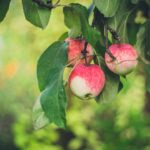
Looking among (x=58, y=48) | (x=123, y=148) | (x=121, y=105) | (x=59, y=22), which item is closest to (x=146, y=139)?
(x=123, y=148)

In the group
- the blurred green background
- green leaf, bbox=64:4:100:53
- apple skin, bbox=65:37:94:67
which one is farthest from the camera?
the blurred green background

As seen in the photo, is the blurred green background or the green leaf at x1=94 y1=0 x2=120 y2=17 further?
the blurred green background

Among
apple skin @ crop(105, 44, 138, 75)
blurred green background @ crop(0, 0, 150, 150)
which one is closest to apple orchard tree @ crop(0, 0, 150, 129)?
apple skin @ crop(105, 44, 138, 75)

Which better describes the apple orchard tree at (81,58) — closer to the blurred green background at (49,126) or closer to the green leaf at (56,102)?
the green leaf at (56,102)

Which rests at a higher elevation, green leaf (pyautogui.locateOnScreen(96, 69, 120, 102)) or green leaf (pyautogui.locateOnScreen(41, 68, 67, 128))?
green leaf (pyautogui.locateOnScreen(41, 68, 67, 128))

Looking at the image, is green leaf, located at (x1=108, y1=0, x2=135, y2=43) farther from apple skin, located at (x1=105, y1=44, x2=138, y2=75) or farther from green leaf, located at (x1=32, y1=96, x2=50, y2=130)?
green leaf, located at (x1=32, y1=96, x2=50, y2=130)

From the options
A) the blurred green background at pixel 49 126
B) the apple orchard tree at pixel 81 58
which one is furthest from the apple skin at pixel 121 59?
the blurred green background at pixel 49 126

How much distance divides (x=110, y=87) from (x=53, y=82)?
0.49 feet

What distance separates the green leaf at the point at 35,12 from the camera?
1460 mm

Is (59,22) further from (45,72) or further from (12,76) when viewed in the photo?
(45,72)

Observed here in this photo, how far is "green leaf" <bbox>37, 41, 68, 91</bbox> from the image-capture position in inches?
57.5

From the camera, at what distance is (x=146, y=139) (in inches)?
177

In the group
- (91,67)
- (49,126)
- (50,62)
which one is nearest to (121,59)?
(91,67)

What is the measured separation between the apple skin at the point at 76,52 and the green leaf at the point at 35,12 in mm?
84
